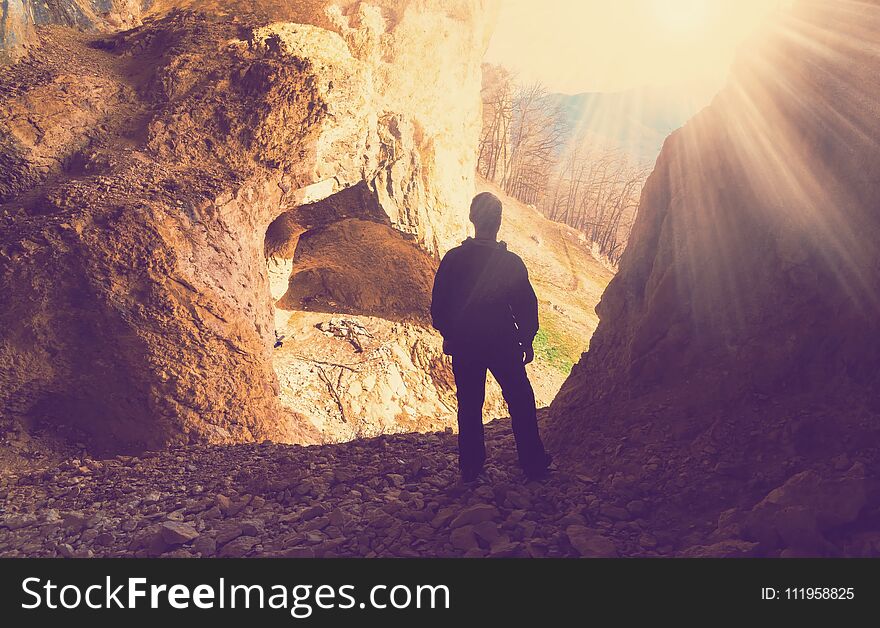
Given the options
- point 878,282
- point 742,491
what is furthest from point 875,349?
point 742,491

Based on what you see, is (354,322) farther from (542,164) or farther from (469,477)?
(542,164)

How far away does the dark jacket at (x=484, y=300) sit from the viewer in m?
3.38

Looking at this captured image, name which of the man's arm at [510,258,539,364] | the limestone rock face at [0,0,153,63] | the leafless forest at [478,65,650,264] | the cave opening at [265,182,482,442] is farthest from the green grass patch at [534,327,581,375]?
the leafless forest at [478,65,650,264]

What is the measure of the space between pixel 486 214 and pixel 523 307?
0.71 m

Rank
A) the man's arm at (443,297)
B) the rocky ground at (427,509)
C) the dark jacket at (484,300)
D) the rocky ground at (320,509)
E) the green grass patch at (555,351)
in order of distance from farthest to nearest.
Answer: the green grass patch at (555,351), the man's arm at (443,297), the dark jacket at (484,300), the rocky ground at (320,509), the rocky ground at (427,509)

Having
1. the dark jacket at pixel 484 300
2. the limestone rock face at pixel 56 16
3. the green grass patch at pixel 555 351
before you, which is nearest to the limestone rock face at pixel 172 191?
the limestone rock face at pixel 56 16

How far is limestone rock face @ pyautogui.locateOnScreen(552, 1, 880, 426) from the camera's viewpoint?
2824mm

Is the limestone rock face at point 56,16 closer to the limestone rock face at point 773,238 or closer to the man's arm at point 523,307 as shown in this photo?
the man's arm at point 523,307

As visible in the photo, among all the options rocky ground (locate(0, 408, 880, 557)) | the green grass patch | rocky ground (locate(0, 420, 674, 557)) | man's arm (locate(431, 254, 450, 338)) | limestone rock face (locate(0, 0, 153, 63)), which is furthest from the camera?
the green grass patch

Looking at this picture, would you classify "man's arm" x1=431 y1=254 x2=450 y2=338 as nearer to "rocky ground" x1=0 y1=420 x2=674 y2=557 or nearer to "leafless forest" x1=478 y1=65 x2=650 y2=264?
"rocky ground" x1=0 y1=420 x2=674 y2=557

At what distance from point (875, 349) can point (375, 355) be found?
9599mm

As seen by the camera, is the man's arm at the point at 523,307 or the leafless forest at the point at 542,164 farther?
the leafless forest at the point at 542,164

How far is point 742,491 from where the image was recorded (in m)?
2.70

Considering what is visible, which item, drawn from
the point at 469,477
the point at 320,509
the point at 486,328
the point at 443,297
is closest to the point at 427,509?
the point at 469,477
